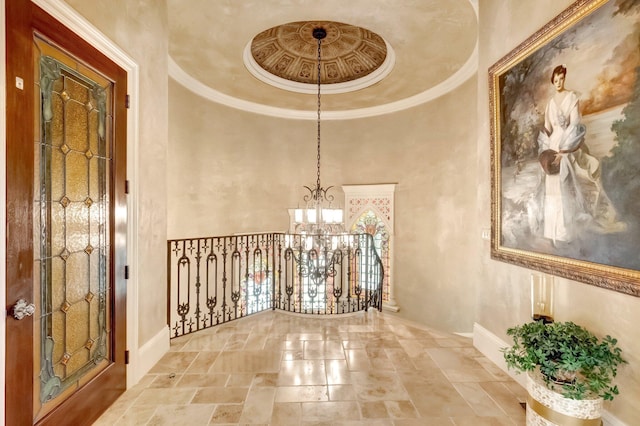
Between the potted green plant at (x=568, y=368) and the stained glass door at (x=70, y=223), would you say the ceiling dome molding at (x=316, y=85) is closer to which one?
the stained glass door at (x=70, y=223)

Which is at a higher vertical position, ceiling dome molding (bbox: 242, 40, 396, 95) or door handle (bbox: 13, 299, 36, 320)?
ceiling dome molding (bbox: 242, 40, 396, 95)

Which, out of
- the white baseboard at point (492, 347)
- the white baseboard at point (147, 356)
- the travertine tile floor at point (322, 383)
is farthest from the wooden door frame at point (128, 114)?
the white baseboard at point (492, 347)

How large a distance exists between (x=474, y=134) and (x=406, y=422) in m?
4.61

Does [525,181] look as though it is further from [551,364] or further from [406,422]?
[406,422]

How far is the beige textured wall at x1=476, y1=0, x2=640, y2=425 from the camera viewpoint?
1.74m

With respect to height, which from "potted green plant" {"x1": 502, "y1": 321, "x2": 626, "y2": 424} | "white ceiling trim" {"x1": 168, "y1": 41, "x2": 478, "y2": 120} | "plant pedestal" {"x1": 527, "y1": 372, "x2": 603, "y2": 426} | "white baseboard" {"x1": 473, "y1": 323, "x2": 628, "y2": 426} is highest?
"white ceiling trim" {"x1": 168, "y1": 41, "x2": 478, "y2": 120}

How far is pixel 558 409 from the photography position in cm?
175

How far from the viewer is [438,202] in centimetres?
590

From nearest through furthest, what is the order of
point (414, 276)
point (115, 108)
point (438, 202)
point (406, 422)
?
point (406, 422) < point (115, 108) < point (438, 202) < point (414, 276)

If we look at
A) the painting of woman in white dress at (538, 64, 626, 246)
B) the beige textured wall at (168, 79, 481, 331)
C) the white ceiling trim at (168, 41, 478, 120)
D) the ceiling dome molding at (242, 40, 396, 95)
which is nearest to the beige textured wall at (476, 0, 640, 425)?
the painting of woman in white dress at (538, 64, 626, 246)

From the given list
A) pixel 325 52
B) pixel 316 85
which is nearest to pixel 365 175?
pixel 316 85

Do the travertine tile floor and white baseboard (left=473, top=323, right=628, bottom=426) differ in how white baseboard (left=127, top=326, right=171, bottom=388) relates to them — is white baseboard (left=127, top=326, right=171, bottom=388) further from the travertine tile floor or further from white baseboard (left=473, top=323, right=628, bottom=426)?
white baseboard (left=473, top=323, right=628, bottom=426)

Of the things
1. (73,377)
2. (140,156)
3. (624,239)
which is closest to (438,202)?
(624,239)

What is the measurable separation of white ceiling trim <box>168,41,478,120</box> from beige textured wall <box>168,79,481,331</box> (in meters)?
0.13
